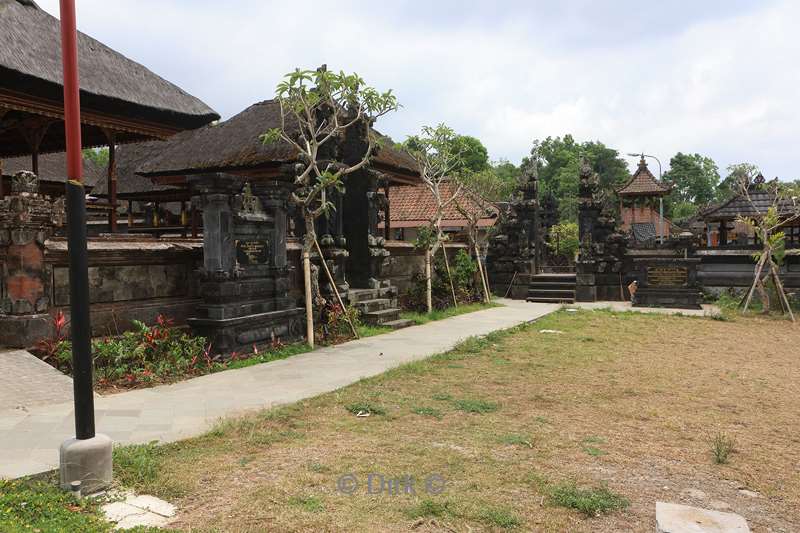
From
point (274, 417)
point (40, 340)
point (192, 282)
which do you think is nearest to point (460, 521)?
point (274, 417)

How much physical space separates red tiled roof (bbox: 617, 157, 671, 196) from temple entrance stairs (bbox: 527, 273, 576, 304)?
50.0 feet

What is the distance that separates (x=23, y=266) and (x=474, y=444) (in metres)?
6.19

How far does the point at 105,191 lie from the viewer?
2080 centimetres

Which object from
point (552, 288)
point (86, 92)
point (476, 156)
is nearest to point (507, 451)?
point (86, 92)

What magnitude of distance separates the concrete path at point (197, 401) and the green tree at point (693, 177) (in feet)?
233

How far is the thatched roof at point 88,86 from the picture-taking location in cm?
917

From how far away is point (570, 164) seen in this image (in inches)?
2488

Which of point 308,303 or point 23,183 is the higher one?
point 23,183

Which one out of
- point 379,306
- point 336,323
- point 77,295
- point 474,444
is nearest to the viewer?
point 77,295

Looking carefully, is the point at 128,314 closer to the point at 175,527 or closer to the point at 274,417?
the point at 274,417

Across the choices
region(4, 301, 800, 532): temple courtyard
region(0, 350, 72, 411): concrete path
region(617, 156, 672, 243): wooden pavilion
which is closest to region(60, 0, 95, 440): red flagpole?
region(4, 301, 800, 532): temple courtyard

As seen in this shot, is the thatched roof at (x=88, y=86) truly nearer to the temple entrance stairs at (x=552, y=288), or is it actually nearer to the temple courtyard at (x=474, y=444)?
the temple courtyard at (x=474, y=444)

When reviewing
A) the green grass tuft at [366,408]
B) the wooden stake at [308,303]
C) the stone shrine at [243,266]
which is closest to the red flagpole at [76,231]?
the green grass tuft at [366,408]

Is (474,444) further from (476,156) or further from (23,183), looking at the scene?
(476,156)
